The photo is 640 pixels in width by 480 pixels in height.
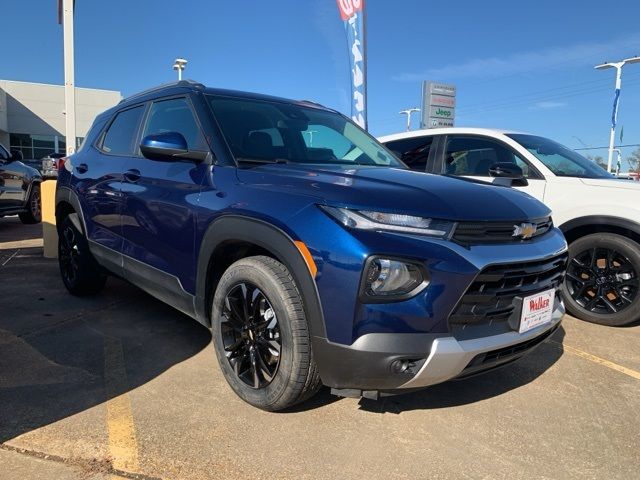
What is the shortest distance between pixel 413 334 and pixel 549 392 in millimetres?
1531

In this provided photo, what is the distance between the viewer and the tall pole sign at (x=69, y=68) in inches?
332

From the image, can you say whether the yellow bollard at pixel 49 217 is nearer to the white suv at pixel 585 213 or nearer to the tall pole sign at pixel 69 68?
the tall pole sign at pixel 69 68

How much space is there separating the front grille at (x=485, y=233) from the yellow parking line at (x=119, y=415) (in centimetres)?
181

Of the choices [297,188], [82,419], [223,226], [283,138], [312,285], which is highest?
[283,138]

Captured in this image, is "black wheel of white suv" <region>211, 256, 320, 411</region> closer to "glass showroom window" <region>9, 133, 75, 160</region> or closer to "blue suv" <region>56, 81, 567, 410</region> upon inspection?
"blue suv" <region>56, 81, 567, 410</region>

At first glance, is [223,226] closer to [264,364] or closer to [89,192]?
[264,364]

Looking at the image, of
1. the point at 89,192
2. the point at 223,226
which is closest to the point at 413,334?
the point at 223,226

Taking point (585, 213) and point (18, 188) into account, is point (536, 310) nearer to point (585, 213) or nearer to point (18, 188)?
point (585, 213)

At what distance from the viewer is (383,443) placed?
2.55 metres

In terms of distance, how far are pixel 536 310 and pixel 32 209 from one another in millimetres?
10891

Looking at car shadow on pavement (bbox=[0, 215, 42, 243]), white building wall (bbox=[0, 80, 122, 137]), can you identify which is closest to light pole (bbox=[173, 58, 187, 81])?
car shadow on pavement (bbox=[0, 215, 42, 243])

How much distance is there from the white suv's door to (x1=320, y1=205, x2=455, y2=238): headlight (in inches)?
117

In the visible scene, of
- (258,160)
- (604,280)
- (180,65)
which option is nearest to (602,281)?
(604,280)

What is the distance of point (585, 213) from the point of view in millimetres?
4559
